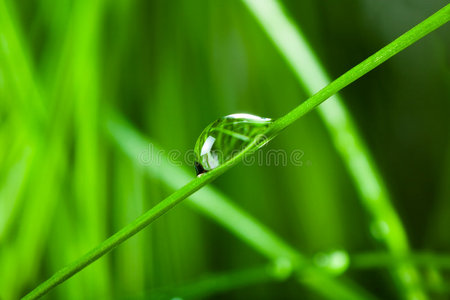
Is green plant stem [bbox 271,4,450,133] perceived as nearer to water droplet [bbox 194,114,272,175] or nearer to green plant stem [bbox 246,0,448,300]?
water droplet [bbox 194,114,272,175]

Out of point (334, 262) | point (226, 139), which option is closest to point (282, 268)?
point (334, 262)

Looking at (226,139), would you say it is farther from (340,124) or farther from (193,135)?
(193,135)

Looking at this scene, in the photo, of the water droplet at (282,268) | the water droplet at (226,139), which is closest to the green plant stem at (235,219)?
the water droplet at (282,268)

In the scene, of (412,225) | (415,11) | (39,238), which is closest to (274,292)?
(412,225)

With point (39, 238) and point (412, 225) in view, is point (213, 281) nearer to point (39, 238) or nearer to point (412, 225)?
point (39, 238)

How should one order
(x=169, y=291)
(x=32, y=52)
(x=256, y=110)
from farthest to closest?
1. (x=256, y=110)
2. (x=32, y=52)
3. (x=169, y=291)

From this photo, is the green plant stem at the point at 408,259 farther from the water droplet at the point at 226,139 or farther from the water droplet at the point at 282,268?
the water droplet at the point at 226,139

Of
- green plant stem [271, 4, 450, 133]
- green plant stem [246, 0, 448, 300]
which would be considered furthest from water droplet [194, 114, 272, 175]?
green plant stem [246, 0, 448, 300]
